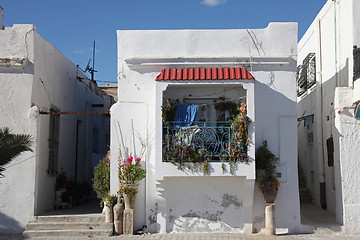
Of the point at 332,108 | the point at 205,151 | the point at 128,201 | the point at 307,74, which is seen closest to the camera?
the point at 205,151

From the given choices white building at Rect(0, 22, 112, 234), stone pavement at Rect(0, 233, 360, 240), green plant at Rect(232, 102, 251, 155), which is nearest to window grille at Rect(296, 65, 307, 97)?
green plant at Rect(232, 102, 251, 155)

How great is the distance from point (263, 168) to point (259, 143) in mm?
717

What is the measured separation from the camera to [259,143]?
476 inches

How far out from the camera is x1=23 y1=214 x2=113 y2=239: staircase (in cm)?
1173

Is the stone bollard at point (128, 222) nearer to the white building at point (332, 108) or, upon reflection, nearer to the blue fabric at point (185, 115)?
the blue fabric at point (185, 115)

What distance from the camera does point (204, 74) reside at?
11.8 m

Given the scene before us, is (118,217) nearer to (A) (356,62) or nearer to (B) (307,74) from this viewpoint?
(A) (356,62)

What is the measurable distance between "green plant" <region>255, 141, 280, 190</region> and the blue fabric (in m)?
1.96

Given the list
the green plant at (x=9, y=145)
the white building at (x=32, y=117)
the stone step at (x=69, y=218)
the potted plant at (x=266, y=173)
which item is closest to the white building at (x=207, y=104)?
the potted plant at (x=266, y=173)

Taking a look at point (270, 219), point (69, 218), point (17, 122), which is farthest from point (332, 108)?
point (17, 122)

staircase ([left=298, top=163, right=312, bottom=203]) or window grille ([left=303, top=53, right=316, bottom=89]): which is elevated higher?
window grille ([left=303, top=53, right=316, bottom=89])

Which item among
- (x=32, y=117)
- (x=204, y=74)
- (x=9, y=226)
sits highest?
(x=204, y=74)

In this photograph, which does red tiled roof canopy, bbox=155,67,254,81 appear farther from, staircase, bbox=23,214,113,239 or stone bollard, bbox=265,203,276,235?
staircase, bbox=23,214,113,239

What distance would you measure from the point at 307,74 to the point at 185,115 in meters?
7.17
